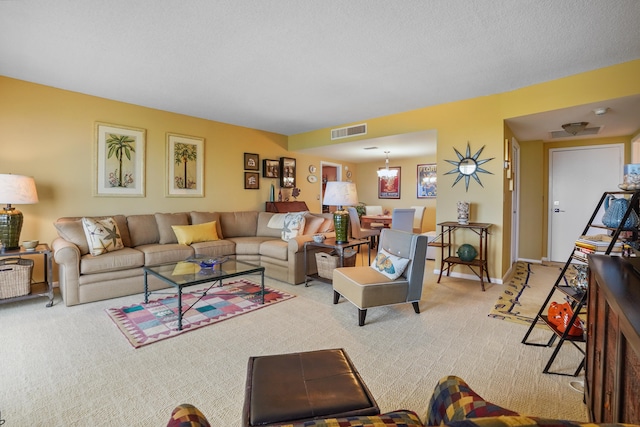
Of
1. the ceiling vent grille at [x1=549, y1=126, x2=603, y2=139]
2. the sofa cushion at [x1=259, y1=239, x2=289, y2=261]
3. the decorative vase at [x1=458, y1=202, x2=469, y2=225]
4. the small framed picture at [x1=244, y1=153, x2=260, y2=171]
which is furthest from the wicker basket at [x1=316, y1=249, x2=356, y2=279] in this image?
the ceiling vent grille at [x1=549, y1=126, x2=603, y2=139]

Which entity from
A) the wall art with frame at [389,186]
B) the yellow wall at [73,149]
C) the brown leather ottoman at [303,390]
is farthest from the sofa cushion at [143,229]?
the wall art with frame at [389,186]

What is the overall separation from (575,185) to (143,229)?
681 centimetres

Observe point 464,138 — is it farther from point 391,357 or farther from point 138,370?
point 138,370

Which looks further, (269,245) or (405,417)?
(269,245)

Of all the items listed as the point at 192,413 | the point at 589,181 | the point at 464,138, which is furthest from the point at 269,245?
the point at 589,181

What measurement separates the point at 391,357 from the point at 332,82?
2.86m

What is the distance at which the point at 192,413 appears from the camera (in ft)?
2.86

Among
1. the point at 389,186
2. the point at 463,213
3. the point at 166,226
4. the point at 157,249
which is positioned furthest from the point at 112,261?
the point at 389,186

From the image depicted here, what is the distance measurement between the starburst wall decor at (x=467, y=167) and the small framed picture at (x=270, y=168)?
3.25m

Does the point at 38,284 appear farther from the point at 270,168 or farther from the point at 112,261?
the point at 270,168

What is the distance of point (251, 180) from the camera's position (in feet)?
19.1

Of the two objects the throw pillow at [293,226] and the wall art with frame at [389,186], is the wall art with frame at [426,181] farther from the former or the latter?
the throw pillow at [293,226]

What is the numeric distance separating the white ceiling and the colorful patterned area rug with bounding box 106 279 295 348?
241cm

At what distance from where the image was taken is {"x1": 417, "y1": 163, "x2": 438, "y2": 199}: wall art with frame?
25.5ft
